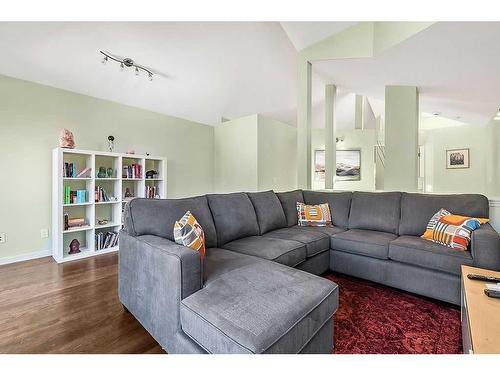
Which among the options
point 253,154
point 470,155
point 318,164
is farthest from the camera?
point 318,164

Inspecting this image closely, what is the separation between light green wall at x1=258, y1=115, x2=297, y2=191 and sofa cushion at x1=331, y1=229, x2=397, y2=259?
2532 millimetres

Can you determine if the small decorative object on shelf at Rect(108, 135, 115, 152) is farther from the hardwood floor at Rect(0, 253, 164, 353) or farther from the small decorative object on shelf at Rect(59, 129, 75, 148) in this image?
the hardwood floor at Rect(0, 253, 164, 353)

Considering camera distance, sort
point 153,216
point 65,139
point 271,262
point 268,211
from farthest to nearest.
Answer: point 65,139 → point 268,211 → point 153,216 → point 271,262

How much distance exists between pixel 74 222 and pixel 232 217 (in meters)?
2.35

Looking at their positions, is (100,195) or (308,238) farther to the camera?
(100,195)

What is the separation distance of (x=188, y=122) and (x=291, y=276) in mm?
4299

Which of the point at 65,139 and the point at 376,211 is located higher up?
the point at 65,139

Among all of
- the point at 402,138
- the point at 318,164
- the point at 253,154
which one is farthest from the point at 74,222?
the point at 318,164

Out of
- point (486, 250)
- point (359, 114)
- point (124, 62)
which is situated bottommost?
point (486, 250)

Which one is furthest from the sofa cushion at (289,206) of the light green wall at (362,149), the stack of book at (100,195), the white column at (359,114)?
the white column at (359,114)

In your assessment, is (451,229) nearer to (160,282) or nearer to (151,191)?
(160,282)

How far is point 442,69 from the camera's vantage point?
3059 millimetres

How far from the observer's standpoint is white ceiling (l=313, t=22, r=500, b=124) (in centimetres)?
232
